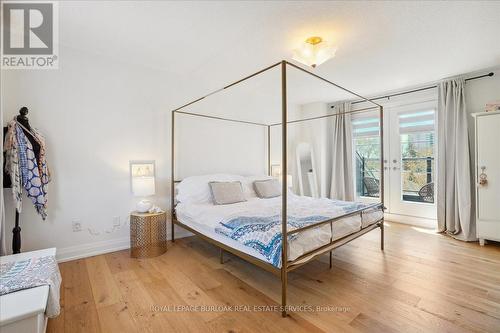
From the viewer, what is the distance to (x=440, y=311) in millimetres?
1734

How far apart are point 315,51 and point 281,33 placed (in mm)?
402

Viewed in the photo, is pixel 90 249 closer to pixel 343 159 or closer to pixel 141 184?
pixel 141 184

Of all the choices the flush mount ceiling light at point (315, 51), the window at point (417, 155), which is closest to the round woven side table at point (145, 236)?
the flush mount ceiling light at point (315, 51)

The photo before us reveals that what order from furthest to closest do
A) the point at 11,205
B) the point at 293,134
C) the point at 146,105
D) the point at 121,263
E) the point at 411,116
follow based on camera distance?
1. the point at 293,134
2. the point at 411,116
3. the point at 146,105
4. the point at 121,263
5. the point at 11,205

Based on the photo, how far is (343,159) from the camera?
4750 mm

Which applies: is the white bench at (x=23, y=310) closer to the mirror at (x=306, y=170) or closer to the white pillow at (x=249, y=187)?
the white pillow at (x=249, y=187)

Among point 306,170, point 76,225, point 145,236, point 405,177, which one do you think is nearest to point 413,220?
point 405,177

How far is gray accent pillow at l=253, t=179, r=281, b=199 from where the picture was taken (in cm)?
366

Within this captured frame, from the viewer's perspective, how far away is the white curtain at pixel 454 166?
131 inches

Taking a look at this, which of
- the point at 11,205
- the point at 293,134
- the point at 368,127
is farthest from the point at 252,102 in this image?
the point at 11,205

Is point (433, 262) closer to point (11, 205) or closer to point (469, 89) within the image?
point (469, 89)

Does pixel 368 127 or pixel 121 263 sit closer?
pixel 121 263

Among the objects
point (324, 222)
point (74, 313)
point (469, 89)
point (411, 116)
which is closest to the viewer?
point (74, 313)

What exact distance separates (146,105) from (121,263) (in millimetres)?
2000
